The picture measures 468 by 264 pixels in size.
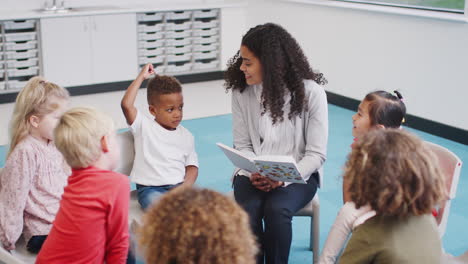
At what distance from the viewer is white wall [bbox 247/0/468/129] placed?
15.1 feet

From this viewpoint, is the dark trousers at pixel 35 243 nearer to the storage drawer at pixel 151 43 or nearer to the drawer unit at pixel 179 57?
the storage drawer at pixel 151 43

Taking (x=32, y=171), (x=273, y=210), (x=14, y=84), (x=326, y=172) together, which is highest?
(x=32, y=171)

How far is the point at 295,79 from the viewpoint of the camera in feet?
8.38

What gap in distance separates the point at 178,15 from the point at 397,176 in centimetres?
514

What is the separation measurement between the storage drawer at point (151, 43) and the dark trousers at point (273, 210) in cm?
387

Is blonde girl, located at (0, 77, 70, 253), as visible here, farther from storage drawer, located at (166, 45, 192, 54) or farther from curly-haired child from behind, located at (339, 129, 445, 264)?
storage drawer, located at (166, 45, 192, 54)

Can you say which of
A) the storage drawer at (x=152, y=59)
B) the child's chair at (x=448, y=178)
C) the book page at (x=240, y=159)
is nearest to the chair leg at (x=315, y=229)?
the book page at (x=240, y=159)

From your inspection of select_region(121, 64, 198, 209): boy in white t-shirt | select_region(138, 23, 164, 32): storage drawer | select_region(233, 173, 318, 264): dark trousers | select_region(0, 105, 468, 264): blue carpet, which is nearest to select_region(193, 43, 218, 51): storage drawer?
select_region(138, 23, 164, 32): storage drawer

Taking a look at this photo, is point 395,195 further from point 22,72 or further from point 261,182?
point 22,72

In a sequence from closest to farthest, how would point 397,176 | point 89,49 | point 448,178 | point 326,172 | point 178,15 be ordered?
point 397,176 < point 448,178 < point 326,172 < point 89,49 < point 178,15

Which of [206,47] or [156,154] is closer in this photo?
[156,154]

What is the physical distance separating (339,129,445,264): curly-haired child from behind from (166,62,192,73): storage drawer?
4957 mm

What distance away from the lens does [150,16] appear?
245 inches

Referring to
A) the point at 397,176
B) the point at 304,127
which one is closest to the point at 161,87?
the point at 304,127
